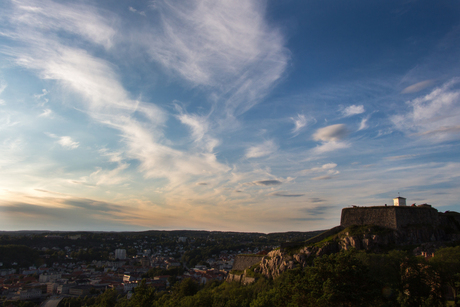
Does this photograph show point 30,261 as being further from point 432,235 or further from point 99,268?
point 432,235

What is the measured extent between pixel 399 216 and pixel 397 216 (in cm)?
38

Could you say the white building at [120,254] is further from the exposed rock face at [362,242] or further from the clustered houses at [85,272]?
the exposed rock face at [362,242]

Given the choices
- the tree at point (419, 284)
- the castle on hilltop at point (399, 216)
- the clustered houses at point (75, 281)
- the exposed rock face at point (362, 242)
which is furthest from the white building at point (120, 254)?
the tree at point (419, 284)

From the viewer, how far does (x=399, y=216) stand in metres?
47.7

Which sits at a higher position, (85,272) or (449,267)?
(449,267)

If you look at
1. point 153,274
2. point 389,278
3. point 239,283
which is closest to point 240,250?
point 153,274

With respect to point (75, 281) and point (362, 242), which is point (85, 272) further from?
point (362, 242)

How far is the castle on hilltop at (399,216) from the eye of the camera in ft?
157

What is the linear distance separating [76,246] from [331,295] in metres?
213

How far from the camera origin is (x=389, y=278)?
1180 inches

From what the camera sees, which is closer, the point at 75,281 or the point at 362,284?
the point at 362,284

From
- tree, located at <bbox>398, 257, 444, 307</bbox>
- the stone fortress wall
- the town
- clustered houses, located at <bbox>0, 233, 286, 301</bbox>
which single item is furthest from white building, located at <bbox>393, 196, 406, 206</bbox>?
clustered houses, located at <bbox>0, 233, 286, 301</bbox>

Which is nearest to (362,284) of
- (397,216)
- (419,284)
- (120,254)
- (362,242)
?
(419,284)

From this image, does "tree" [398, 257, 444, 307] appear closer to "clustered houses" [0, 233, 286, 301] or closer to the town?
the town
